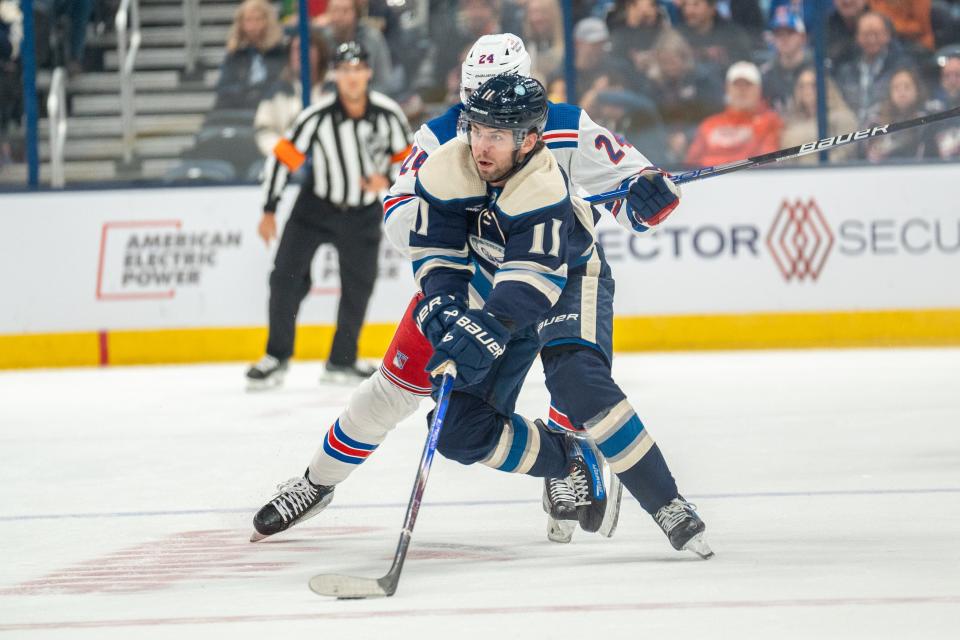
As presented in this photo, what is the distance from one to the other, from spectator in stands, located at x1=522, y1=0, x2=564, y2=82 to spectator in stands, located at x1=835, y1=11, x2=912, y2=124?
1.35 metres

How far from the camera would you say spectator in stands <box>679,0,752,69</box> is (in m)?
7.45

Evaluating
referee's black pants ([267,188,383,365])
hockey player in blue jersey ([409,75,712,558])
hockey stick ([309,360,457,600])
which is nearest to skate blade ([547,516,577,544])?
hockey player in blue jersey ([409,75,712,558])

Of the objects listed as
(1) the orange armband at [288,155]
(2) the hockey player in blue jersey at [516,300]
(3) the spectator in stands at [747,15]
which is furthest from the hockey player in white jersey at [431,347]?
(3) the spectator in stands at [747,15]

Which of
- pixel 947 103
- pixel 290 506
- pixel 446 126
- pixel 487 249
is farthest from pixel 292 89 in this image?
pixel 487 249

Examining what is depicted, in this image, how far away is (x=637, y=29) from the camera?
7461 millimetres

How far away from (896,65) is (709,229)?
132cm

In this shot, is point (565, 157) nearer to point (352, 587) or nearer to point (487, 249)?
point (487, 249)

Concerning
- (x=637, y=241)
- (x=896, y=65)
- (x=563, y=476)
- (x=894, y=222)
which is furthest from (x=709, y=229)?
(x=563, y=476)

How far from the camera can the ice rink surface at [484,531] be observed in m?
2.37

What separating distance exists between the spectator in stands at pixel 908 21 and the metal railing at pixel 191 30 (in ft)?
10.7

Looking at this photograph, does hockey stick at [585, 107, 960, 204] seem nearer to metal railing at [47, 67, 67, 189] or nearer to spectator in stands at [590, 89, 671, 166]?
spectator in stands at [590, 89, 671, 166]

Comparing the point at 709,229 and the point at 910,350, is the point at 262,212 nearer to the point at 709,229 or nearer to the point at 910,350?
the point at 709,229

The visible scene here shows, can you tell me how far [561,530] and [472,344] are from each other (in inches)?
22.3

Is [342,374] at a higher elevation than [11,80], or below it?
below
